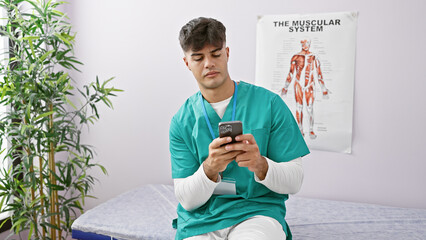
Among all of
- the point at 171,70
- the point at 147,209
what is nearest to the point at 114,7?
the point at 171,70

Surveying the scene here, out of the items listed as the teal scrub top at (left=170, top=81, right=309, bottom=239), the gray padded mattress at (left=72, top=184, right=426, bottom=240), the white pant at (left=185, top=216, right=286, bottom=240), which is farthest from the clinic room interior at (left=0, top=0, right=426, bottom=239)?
the white pant at (left=185, top=216, right=286, bottom=240)

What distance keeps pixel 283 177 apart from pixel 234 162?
215 millimetres

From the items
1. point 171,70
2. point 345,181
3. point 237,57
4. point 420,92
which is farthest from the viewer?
point 171,70

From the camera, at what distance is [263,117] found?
150 centimetres

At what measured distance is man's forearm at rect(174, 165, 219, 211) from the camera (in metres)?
1.37

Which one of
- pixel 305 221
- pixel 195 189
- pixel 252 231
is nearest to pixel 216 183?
pixel 195 189

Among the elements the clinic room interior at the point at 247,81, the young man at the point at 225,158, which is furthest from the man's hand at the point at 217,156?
the clinic room interior at the point at 247,81

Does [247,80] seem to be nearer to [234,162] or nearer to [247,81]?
[247,81]

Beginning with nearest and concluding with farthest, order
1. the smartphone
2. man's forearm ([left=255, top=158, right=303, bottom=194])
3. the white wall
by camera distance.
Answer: the smartphone, man's forearm ([left=255, top=158, right=303, bottom=194]), the white wall

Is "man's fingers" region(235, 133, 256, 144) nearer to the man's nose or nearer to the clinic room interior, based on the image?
the man's nose

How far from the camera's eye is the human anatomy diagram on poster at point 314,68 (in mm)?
2250

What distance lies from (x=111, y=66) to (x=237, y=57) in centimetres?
102

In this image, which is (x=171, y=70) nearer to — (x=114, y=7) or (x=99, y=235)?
(x=114, y=7)

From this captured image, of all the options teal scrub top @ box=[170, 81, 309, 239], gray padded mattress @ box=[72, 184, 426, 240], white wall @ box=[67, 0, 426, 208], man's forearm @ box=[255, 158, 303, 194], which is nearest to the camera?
man's forearm @ box=[255, 158, 303, 194]
